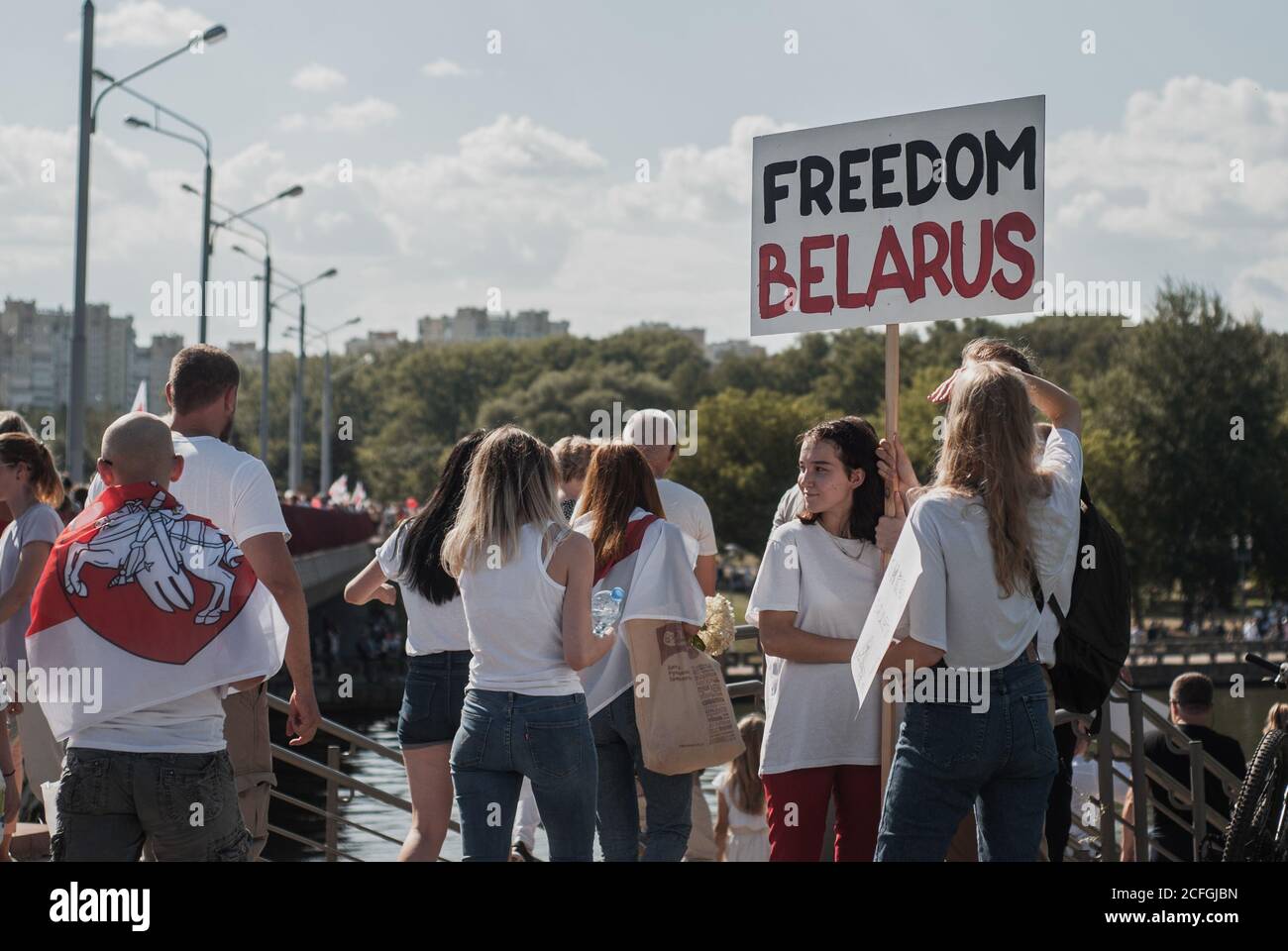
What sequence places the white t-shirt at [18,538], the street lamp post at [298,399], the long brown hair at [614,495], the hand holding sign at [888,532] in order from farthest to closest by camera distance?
1. the street lamp post at [298,399]
2. the white t-shirt at [18,538]
3. the long brown hair at [614,495]
4. the hand holding sign at [888,532]

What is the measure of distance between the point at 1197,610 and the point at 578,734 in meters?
74.2

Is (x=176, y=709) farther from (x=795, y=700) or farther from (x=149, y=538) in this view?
(x=795, y=700)

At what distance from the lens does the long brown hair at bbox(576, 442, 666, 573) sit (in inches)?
241

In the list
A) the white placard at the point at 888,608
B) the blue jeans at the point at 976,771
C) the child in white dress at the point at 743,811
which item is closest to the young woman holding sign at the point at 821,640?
the white placard at the point at 888,608

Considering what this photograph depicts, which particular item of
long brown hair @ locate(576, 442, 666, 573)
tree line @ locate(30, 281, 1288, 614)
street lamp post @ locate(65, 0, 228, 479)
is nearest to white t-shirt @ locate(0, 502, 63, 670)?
long brown hair @ locate(576, 442, 666, 573)

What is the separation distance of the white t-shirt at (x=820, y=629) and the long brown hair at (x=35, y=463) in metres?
3.08

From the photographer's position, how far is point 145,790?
462cm

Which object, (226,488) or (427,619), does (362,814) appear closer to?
(427,619)

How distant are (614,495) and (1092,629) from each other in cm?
177

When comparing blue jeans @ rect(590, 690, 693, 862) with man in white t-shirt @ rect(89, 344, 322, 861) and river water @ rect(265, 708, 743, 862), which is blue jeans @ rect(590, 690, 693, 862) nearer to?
man in white t-shirt @ rect(89, 344, 322, 861)

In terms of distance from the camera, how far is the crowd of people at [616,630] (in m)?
4.64

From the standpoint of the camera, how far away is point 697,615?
19.8ft

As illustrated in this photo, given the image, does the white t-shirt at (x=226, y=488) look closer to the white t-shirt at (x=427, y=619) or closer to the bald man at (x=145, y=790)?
Answer: the white t-shirt at (x=427, y=619)

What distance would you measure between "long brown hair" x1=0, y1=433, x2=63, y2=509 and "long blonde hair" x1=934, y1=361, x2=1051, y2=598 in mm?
3911
